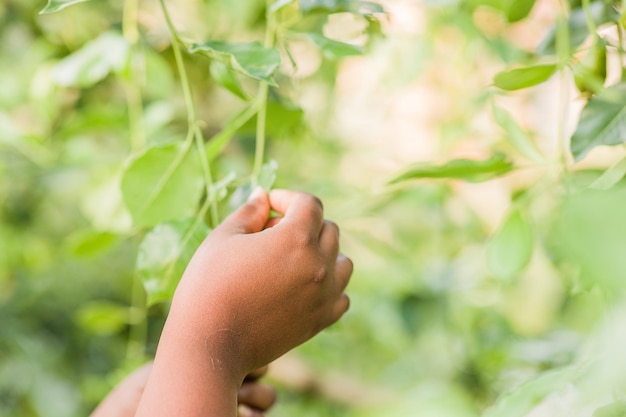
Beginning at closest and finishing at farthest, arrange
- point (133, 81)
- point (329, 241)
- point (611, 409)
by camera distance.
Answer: point (611, 409), point (329, 241), point (133, 81)

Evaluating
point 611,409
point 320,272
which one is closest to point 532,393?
point 611,409

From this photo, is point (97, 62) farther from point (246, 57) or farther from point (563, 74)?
point (563, 74)

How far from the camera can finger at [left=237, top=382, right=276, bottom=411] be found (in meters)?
0.63

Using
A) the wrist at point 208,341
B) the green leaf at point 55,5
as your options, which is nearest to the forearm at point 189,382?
the wrist at point 208,341

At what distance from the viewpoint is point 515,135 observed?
1.74 feet

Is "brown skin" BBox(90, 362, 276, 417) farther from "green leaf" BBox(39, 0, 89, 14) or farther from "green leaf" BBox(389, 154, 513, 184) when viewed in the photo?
"green leaf" BBox(39, 0, 89, 14)

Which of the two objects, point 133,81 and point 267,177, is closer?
point 267,177

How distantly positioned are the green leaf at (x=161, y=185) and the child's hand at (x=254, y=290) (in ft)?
0.32

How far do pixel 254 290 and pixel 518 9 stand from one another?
0.99 ft

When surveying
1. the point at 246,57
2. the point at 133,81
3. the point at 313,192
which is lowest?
the point at 313,192

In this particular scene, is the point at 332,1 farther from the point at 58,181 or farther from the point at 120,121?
the point at 58,181

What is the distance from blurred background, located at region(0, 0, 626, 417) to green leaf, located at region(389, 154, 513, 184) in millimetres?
112

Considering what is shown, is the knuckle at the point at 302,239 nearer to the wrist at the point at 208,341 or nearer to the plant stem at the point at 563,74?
the wrist at the point at 208,341

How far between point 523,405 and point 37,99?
775 mm
